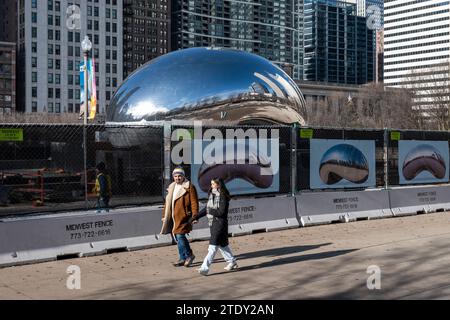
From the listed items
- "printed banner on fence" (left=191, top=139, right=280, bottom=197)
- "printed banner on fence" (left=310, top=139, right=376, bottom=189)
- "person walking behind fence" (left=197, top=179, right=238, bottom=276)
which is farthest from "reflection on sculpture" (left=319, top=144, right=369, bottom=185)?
"person walking behind fence" (left=197, top=179, right=238, bottom=276)

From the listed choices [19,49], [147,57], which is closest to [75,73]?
[19,49]

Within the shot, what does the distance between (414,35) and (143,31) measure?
7175cm

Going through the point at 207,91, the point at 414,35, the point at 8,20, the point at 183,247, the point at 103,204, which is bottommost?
the point at 183,247

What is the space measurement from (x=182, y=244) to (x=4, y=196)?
3.63 metres

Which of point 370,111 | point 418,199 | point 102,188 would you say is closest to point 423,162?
point 418,199

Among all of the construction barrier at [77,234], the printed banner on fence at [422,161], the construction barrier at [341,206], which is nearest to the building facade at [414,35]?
the printed banner on fence at [422,161]

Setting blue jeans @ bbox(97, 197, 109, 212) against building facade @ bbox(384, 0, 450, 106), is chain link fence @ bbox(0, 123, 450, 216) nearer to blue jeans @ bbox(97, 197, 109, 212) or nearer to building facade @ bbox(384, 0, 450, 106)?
blue jeans @ bbox(97, 197, 109, 212)

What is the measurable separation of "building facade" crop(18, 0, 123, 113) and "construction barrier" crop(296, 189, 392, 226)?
125 m

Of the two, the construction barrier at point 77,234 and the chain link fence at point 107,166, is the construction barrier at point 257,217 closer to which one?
the chain link fence at point 107,166

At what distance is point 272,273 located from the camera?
9352mm

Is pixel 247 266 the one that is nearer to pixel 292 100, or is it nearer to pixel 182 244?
pixel 182 244

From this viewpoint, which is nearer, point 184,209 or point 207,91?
point 184,209

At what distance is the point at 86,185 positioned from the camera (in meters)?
11.5

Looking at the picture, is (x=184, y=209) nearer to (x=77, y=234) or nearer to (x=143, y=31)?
(x=77, y=234)
